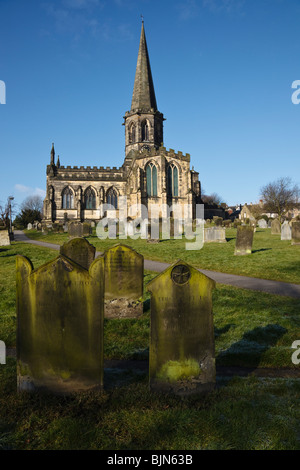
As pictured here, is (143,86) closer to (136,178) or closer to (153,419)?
(136,178)

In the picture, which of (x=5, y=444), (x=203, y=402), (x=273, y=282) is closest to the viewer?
(x=5, y=444)

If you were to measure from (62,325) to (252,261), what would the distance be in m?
10.5

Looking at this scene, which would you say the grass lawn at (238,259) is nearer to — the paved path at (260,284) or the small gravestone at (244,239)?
the small gravestone at (244,239)

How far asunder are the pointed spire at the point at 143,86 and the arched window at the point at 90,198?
15.4 m

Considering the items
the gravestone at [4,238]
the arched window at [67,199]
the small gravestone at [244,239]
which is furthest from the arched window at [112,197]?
the small gravestone at [244,239]

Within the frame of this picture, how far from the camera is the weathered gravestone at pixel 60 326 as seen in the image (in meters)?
3.48

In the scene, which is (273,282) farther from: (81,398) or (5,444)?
(5,444)

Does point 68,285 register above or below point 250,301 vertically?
above

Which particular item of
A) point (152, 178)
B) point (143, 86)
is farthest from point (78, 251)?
point (143, 86)

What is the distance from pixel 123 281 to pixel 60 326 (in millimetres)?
3238

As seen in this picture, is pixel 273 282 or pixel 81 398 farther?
pixel 273 282

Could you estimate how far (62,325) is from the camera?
351 centimetres

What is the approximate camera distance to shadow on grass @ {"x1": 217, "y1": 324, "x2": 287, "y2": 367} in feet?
14.6
